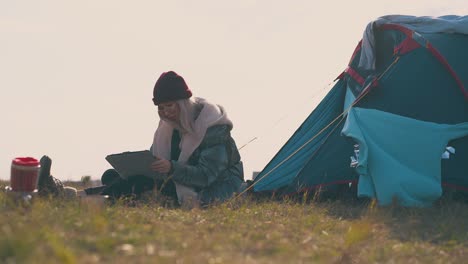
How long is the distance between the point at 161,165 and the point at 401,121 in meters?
2.39

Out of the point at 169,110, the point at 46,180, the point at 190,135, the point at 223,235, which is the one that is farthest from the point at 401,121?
the point at 223,235

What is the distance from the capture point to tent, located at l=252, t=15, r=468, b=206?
6996 millimetres

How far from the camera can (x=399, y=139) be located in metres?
7.17

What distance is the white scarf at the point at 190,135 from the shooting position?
22.0 ft

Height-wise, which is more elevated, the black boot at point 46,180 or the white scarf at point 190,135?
the white scarf at point 190,135

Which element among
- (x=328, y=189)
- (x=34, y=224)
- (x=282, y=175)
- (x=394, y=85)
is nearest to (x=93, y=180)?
(x=282, y=175)

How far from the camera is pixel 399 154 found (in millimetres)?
7105

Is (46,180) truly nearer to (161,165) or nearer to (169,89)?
(161,165)

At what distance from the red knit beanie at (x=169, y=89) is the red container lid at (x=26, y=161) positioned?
1.54 meters

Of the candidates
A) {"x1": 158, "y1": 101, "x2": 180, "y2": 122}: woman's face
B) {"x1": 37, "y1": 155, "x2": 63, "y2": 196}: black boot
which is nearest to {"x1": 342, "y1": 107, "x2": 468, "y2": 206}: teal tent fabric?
{"x1": 158, "y1": 101, "x2": 180, "y2": 122}: woman's face

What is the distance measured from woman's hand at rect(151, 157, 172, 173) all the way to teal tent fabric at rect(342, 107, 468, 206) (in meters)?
1.76

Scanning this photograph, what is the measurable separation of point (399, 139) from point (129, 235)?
159 inches

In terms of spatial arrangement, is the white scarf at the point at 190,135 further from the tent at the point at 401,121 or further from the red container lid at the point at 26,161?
the red container lid at the point at 26,161

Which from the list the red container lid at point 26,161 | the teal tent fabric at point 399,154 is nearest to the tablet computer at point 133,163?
the red container lid at point 26,161
